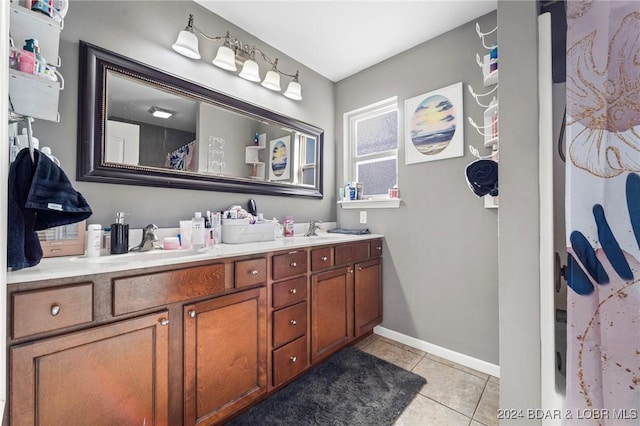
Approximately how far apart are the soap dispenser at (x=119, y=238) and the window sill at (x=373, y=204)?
178 cm

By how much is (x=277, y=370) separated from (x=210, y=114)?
1704 mm

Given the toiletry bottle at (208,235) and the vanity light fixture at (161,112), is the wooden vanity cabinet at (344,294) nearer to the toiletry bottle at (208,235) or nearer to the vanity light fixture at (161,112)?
the toiletry bottle at (208,235)

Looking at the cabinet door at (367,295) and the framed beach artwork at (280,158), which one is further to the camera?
the framed beach artwork at (280,158)

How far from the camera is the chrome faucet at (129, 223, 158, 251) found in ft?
4.64

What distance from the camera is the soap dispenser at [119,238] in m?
1.29

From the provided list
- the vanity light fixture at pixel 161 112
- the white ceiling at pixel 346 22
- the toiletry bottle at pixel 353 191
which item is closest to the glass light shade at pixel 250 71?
the white ceiling at pixel 346 22

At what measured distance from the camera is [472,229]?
6.23ft

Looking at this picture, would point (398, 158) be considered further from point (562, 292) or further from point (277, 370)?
point (277, 370)

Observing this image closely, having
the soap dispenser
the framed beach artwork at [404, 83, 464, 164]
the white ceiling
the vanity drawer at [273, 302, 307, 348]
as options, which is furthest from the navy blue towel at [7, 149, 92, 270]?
the framed beach artwork at [404, 83, 464, 164]

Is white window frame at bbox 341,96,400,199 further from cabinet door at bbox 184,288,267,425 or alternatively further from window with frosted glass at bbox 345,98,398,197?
cabinet door at bbox 184,288,267,425

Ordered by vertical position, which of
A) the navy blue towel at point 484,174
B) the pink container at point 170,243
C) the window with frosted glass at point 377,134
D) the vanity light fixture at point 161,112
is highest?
the window with frosted glass at point 377,134

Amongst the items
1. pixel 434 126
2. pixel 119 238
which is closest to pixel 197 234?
pixel 119 238

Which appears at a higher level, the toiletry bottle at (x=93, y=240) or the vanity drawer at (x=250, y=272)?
the toiletry bottle at (x=93, y=240)

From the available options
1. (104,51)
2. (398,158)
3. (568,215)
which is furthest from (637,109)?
(104,51)
